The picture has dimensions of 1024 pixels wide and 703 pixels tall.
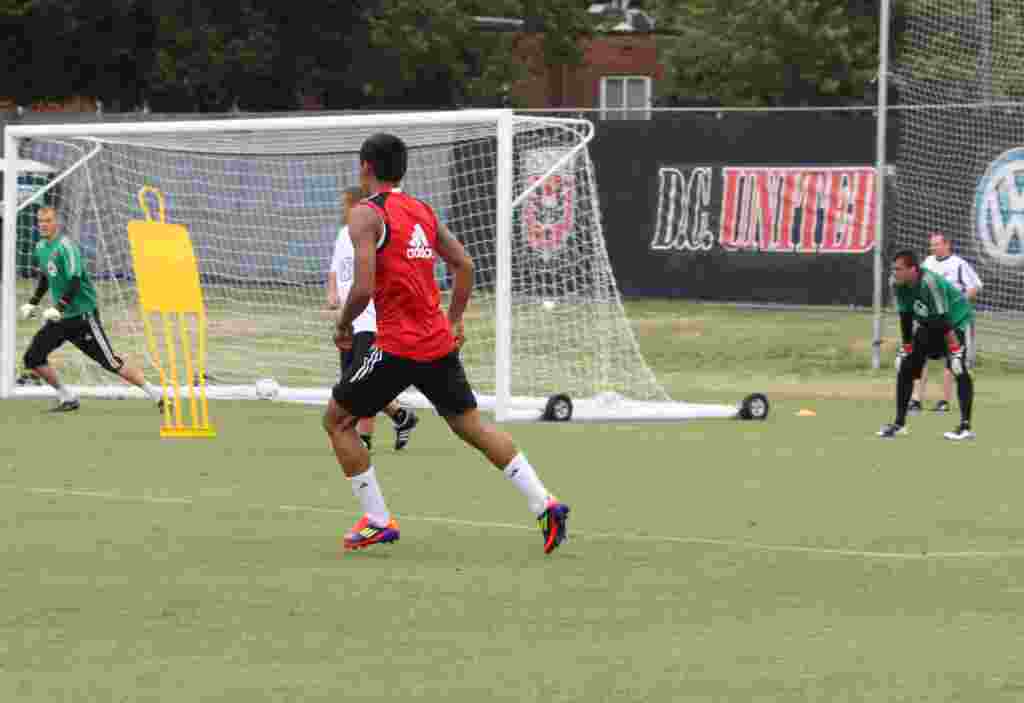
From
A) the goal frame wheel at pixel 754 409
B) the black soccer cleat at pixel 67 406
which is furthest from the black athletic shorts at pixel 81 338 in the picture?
the goal frame wheel at pixel 754 409

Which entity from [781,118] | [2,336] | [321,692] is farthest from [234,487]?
[781,118]

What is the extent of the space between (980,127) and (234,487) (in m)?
16.0

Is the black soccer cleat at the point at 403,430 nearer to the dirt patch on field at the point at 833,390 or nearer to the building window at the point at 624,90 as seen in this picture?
the dirt patch on field at the point at 833,390

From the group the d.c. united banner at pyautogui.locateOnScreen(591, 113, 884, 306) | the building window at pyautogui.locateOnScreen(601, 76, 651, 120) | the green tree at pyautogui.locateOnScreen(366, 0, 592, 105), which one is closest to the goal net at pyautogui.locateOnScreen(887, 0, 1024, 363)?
the d.c. united banner at pyautogui.locateOnScreen(591, 113, 884, 306)

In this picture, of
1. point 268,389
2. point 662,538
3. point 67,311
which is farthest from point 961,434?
point 67,311

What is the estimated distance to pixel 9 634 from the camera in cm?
768

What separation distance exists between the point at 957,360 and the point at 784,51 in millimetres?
35656

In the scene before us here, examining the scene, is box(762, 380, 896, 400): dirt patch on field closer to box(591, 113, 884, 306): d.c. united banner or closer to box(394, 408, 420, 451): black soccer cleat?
box(591, 113, 884, 306): d.c. united banner

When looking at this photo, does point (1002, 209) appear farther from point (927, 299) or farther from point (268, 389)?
point (268, 389)

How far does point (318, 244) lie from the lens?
26453 millimetres

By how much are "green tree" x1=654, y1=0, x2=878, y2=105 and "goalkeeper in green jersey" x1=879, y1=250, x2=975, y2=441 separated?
3451 cm

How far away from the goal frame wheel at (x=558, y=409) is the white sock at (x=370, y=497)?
8.03m

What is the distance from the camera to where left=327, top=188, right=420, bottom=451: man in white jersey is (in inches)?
516

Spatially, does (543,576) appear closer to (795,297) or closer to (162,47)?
(795,297)
